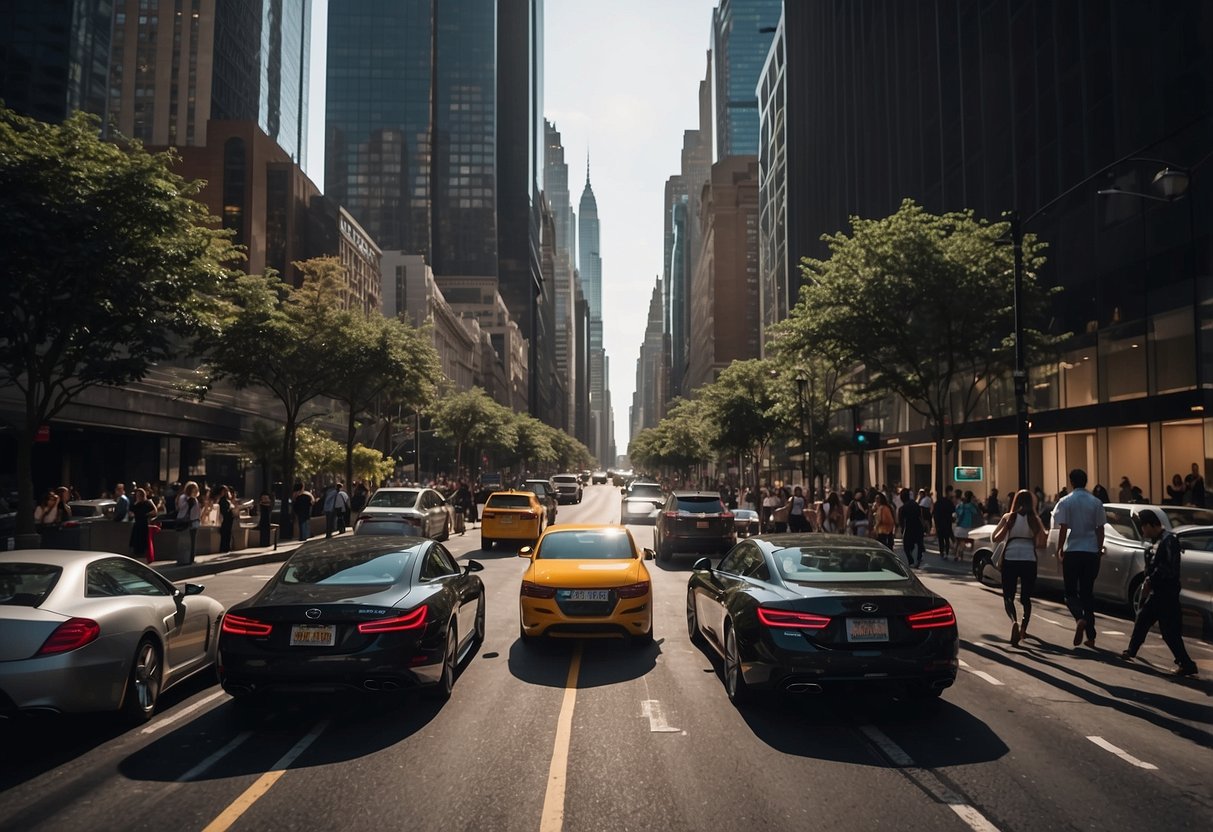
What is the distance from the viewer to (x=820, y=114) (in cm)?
6656

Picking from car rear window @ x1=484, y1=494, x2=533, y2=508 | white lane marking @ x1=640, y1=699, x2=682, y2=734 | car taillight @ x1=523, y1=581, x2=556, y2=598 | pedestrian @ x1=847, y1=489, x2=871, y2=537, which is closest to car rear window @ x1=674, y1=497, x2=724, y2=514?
pedestrian @ x1=847, y1=489, x2=871, y2=537

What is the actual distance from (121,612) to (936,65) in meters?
43.1

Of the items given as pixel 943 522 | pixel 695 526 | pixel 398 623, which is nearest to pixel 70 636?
pixel 398 623

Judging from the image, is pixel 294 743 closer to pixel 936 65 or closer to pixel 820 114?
pixel 936 65

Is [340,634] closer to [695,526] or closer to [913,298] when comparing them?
[695,526]

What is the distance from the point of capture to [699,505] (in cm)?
2236

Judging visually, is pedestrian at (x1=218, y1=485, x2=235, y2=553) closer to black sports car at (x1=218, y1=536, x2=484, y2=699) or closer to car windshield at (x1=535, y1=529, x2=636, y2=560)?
car windshield at (x1=535, y1=529, x2=636, y2=560)

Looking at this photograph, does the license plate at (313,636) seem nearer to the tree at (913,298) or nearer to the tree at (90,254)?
the tree at (90,254)

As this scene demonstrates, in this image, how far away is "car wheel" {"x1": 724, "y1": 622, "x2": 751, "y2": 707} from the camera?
7.73 metres

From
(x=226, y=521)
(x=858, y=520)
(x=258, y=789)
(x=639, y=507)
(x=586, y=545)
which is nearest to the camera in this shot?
(x=258, y=789)

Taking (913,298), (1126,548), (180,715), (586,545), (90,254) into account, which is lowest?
(180,715)

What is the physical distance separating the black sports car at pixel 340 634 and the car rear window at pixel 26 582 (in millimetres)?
1303

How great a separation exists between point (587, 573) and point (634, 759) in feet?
13.5

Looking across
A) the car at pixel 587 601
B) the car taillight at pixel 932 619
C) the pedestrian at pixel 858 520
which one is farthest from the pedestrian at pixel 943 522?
the car taillight at pixel 932 619
